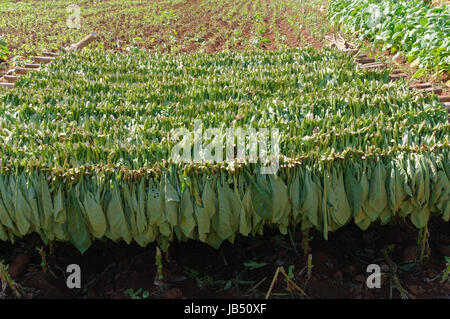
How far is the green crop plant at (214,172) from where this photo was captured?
A: 2.07m

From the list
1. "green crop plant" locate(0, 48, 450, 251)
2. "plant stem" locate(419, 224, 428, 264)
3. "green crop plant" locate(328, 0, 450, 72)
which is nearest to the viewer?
"green crop plant" locate(0, 48, 450, 251)

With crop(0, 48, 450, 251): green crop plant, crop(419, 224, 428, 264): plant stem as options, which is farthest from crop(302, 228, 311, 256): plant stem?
crop(419, 224, 428, 264): plant stem

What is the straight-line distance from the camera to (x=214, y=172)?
2.10 meters

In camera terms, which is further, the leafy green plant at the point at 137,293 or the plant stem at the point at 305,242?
the plant stem at the point at 305,242

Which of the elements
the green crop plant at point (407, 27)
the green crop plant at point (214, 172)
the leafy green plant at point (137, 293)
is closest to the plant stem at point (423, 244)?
the green crop plant at point (214, 172)

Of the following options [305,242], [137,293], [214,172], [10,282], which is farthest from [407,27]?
[10,282]

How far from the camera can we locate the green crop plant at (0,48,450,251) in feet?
6.79

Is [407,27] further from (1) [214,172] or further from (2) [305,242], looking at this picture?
(1) [214,172]

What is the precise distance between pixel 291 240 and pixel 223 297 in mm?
538

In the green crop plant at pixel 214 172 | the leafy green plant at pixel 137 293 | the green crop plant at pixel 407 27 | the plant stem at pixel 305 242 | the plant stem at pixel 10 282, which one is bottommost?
the leafy green plant at pixel 137 293

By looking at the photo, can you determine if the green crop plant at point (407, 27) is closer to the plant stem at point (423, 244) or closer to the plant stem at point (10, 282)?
the plant stem at point (423, 244)

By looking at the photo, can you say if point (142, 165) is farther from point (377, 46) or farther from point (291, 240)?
point (377, 46)

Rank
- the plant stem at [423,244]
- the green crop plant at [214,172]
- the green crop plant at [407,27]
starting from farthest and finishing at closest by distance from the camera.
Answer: the green crop plant at [407,27]
the plant stem at [423,244]
the green crop plant at [214,172]

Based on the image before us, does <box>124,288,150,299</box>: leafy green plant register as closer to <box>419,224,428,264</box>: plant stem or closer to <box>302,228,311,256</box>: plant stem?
<box>302,228,311,256</box>: plant stem
